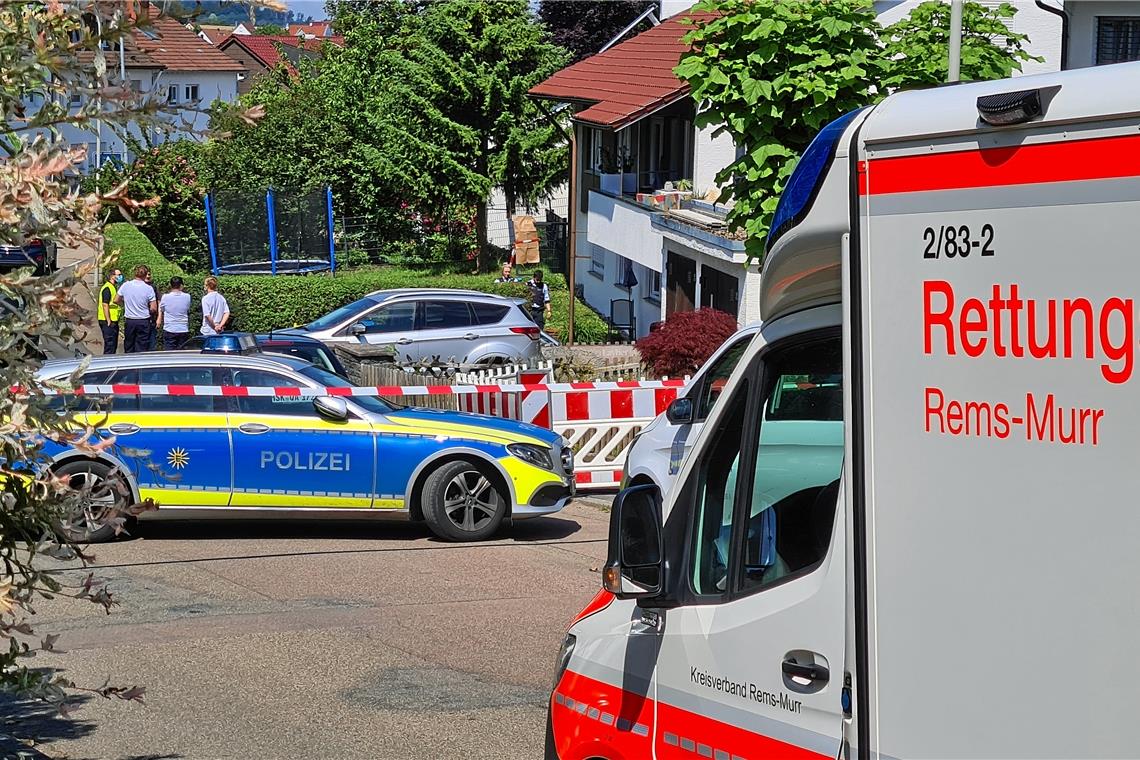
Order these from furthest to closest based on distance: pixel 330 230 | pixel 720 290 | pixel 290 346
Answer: pixel 330 230
pixel 720 290
pixel 290 346

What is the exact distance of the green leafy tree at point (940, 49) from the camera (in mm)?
9547

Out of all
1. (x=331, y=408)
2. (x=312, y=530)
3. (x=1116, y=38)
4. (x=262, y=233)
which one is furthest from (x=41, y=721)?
(x=262, y=233)

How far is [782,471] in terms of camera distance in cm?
377

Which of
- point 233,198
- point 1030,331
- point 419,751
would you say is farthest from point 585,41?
point 1030,331

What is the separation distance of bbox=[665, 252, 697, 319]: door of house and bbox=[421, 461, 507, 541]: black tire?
14.8 m

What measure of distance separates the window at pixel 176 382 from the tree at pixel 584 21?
1647 inches

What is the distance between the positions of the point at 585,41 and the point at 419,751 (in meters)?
48.5

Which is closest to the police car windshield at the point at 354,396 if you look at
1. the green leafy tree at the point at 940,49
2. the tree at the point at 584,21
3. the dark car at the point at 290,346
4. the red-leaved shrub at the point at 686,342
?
the dark car at the point at 290,346

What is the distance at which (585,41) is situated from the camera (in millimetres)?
52938

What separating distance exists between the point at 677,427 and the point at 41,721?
5507 mm

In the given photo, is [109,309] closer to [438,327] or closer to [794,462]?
[438,327]

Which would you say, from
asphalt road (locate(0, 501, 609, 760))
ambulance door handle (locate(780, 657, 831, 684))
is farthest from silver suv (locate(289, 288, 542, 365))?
ambulance door handle (locate(780, 657, 831, 684))

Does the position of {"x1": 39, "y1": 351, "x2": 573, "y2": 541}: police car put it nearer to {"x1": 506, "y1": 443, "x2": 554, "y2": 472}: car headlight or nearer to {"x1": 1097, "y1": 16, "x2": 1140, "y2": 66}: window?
{"x1": 506, "y1": 443, "x2": 554, "y2": 472}: car headlight

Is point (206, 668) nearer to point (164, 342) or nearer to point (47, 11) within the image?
point (47, 11)
